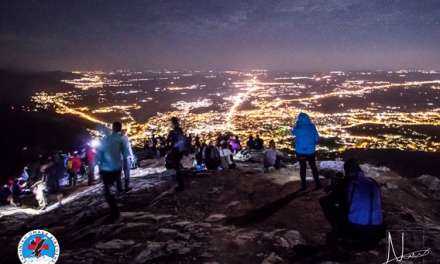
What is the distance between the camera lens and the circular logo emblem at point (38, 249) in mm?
6535

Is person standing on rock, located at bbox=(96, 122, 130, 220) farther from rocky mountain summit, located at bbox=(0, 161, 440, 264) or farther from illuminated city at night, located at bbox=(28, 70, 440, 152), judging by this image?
illuminated city at night, located at bbox=(28, 70, 440, 152)

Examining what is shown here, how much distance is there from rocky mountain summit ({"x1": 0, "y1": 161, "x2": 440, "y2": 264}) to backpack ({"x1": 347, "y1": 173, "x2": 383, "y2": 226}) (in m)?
0.64

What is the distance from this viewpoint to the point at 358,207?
20.2 feet

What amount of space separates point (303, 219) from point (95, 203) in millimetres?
6771

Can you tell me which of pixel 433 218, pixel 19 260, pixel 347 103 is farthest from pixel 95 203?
pixel 347 103

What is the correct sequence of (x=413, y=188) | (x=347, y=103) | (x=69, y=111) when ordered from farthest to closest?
(x=347, y=103)
(x=69, y=111)
(x=413, y=188)

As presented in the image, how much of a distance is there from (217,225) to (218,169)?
6096 millimetres

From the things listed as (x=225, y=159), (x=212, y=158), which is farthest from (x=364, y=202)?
(x=225, y=159)

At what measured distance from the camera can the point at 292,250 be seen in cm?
664

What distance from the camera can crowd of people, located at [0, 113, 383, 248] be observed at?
620 centimetres

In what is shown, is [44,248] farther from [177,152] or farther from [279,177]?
[279,177]

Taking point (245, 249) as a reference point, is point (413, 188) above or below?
below

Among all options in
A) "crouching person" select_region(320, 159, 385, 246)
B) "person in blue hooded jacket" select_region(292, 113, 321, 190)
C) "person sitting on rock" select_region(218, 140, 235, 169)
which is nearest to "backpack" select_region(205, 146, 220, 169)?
"person sitting on rock" select_region(218, 140, 235, 169)

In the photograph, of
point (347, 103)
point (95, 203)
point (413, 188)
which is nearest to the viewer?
point (95, 203)
